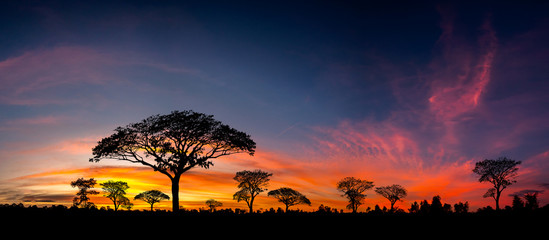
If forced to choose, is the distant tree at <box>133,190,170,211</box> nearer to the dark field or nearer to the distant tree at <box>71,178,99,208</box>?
the distant tree at <box>71,178,99,208</box>

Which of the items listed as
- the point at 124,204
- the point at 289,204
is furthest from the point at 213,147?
the point at 124,204

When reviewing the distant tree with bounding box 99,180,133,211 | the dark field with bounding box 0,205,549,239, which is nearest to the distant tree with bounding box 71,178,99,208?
the distant tree with bounding box 99,180,133,211

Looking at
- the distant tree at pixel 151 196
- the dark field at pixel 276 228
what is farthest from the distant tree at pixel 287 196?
the dark field at pixel 276 228

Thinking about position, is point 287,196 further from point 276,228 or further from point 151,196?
point 276,228

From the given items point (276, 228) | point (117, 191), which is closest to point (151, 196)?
point (117, 191)

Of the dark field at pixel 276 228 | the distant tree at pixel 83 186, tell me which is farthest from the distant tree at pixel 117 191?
the dark field at pixel 276 228

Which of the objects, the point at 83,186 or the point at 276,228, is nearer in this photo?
the point at 276,228

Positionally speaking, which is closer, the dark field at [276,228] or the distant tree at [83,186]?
the dark field at [276,228]

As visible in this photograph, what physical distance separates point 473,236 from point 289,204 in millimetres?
107204

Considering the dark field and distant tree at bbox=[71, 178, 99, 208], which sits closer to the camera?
the dark field

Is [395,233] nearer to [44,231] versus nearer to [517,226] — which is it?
[517,226]

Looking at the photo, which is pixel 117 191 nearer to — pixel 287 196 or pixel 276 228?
pixel 287 196

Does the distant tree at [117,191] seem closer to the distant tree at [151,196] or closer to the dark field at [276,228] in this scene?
the distant tree at [151,196]

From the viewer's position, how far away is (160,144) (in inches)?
1780
